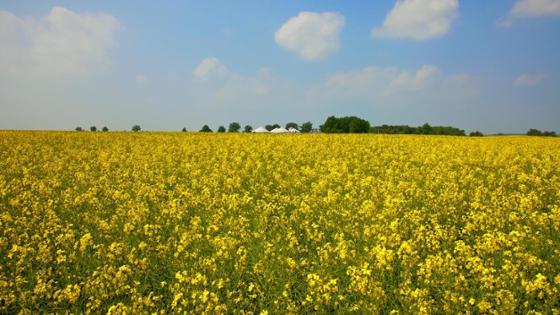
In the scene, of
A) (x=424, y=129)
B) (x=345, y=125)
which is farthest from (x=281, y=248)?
(x=345, y=125)

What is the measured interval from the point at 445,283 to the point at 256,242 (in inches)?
122

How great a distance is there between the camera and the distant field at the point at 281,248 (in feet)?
16.7

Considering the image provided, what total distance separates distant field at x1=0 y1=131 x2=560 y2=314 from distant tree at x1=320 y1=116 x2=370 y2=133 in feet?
214

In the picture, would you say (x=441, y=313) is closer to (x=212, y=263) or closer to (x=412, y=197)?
(x=212, y=263)

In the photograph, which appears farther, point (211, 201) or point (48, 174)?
point (48, 174)

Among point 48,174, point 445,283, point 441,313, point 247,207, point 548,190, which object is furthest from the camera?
point 48,174

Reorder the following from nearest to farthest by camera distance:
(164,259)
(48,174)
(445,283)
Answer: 1. (445,283)
2. (164,259)
3. (48,174)

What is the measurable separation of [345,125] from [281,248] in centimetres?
7908

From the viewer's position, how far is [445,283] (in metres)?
5.30

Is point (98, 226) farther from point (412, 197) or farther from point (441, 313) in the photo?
point (412, 197)

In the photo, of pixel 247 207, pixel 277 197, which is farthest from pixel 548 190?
pixel 247 207

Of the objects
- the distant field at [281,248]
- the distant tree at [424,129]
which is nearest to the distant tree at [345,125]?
the distant tree at [424,129]

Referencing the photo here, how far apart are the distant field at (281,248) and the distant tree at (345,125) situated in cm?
6513

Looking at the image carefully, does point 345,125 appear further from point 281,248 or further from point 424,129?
point 281,248
